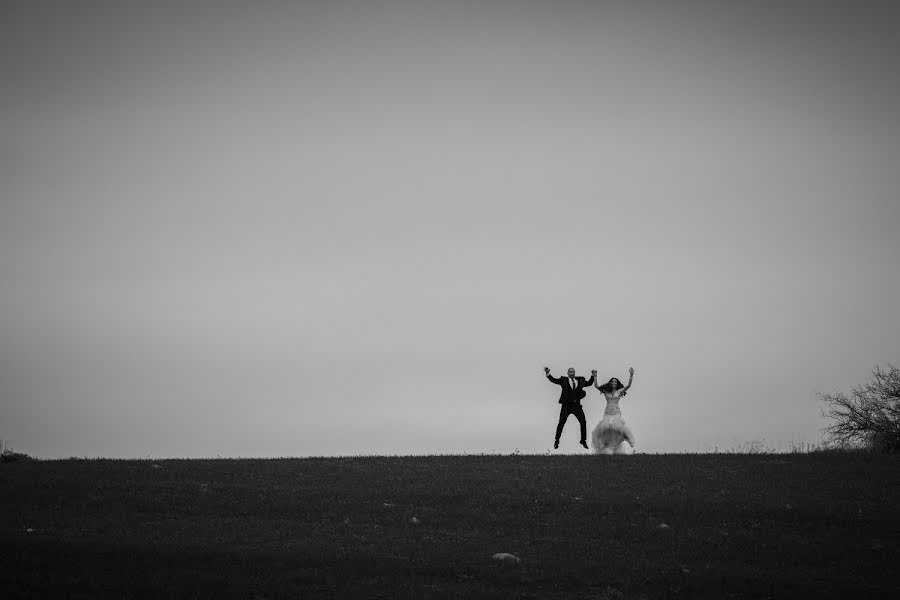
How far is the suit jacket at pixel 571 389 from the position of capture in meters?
37.7

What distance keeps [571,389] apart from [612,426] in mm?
2196

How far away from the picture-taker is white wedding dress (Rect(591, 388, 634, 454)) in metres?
37.3

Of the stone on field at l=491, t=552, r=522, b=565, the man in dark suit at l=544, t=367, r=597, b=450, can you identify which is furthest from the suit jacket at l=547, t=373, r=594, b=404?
the stone on field at l=491, t=552, r=522, b=565

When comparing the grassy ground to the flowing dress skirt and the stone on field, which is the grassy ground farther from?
the flowing dress skirt

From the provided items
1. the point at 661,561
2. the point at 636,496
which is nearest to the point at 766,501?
the point at 636,496

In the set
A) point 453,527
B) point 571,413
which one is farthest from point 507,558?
point 571,413

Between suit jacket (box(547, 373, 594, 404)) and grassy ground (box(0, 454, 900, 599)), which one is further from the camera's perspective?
suit jacket (box(547, 373, 594, 404))

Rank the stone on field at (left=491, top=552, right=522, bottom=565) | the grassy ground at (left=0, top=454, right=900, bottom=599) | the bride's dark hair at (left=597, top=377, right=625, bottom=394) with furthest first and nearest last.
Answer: the bride's dark hair at (left=597, top=377, right=625, bottom=394)
the stone on field at (left=491, top=552, right=522, bottom=565)
the grassy ground at (left=0, top=454, right=900, bottom=599)

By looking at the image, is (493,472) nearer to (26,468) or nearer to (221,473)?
(221,473)

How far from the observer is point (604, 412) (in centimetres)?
3769

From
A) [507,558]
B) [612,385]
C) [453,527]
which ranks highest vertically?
[612,385]

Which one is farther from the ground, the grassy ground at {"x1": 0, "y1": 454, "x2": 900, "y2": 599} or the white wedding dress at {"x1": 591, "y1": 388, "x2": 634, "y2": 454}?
the white wedding dress at {"x1": 591, "y1": 388, "x2": 634, "y2": 454}

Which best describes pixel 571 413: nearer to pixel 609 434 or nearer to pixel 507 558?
pixel 609 434

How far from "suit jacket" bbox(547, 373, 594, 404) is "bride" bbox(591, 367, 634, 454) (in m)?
0.67
